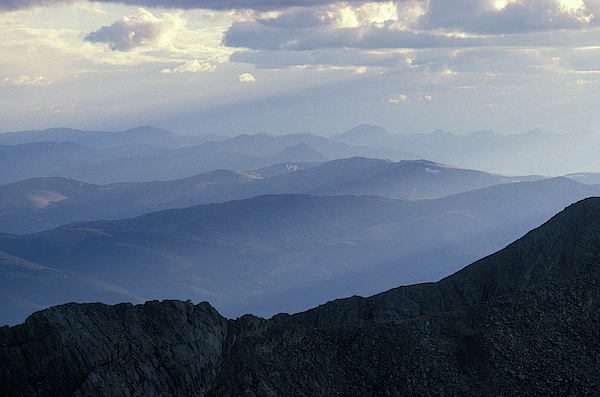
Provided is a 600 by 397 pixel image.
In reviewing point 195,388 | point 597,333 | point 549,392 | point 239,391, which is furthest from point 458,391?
point 195,388

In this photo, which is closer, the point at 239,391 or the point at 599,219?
the point at 239,391

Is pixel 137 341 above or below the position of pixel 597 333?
above

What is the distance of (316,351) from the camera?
54.2 metres

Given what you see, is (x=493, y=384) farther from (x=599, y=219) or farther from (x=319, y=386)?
(x=599, y=219)

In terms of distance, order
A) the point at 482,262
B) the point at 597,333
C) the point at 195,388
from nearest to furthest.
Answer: the point at 195,388 → the point at 597,333 → the point at 482,262

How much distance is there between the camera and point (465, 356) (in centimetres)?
5406

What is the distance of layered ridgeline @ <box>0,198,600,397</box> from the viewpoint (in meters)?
44.1

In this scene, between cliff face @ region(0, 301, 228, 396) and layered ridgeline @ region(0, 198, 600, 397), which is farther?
layered ridgeline @ region(0, 198, 600, 397)

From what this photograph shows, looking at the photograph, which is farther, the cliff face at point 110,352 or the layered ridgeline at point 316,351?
the layered ridgeline at point 316,351

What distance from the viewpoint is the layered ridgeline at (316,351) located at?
44.1 m

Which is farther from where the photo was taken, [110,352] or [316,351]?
[316,351]

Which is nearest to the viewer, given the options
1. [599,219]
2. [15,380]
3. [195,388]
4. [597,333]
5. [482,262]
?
[15,380]

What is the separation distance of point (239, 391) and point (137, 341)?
1062 cm

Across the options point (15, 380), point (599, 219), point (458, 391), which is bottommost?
point (458, 391)
